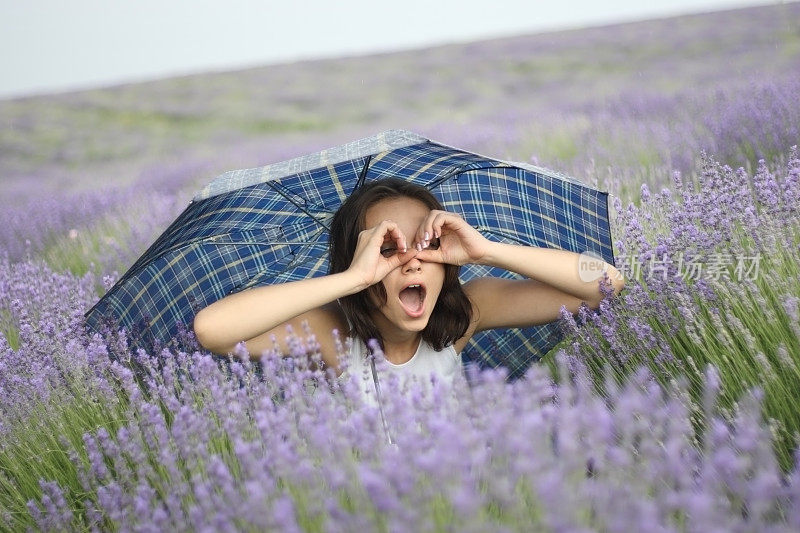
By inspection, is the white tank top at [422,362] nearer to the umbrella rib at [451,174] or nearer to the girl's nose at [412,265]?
the girl's nose at [412,265]

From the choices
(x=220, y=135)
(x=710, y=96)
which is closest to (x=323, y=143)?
(x=220, y=135)

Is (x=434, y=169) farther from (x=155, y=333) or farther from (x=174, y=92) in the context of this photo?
(x=174, y=92)

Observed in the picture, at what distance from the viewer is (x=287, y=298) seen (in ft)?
6.56

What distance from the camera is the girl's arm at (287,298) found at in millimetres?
1968

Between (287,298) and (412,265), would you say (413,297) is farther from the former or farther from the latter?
(287,298)

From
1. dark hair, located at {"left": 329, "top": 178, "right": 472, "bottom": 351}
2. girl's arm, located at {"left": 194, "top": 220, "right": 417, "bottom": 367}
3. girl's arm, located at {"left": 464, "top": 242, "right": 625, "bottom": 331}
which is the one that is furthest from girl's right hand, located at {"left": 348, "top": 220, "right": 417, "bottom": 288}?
girl's arm, located at {"left": 464, "top": 242, "right": 625, "bottom": 331}

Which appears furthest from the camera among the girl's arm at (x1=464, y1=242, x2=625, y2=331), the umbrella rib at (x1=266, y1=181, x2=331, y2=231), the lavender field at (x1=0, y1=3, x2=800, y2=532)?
the umbrella rib at (x1=266, y1=181, x2=331, y2=231)

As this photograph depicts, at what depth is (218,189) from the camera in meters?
1.94

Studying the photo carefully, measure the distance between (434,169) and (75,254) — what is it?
3386 mm

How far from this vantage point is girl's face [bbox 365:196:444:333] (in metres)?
2.03

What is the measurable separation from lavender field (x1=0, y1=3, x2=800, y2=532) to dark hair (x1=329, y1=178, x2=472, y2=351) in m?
0.17

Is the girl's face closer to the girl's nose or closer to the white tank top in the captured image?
the girl's nose

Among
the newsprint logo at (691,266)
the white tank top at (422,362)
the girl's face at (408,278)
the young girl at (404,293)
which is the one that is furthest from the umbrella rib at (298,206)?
the newsprint logo at (691,266)

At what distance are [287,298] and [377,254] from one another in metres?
0.25
